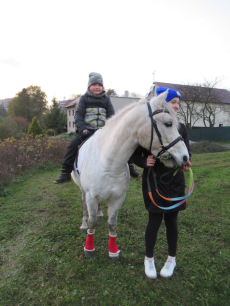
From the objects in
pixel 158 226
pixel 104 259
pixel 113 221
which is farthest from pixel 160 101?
pixel 104 259

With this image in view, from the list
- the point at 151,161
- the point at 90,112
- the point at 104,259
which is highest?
the point at 90,112

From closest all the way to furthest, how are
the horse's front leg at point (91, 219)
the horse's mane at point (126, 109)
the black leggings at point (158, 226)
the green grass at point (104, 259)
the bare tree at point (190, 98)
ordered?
the horse's mane at point (126, 109) < the green grass at point (104, 259) < the black leggings at point (158, 226) < the horse's front leg at point (91, 219) < the bare tree at point (190, 98)

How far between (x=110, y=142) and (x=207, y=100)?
21344mm

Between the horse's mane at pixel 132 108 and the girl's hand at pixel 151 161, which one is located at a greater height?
the horse's mane at pixel 132 108

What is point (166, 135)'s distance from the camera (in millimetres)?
1780

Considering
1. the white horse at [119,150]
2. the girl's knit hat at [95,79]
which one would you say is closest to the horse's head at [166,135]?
the white horse at [119,150]

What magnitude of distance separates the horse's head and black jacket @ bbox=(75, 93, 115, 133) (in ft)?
4.75

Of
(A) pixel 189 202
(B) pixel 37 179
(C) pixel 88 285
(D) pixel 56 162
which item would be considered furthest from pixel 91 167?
(D) pixel 56 162

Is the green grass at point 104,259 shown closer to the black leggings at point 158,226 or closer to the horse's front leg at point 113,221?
the horse's front leg at point 113,221

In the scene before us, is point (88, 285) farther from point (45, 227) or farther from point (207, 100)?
point (207, 100)

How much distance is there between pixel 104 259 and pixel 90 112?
2.33 meters

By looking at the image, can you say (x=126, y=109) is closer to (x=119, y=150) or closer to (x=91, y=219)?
(x=119, y=150)

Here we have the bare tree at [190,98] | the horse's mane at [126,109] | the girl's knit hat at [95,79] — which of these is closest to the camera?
the horse's mane at [126,109]

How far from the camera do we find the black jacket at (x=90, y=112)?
3.11m
